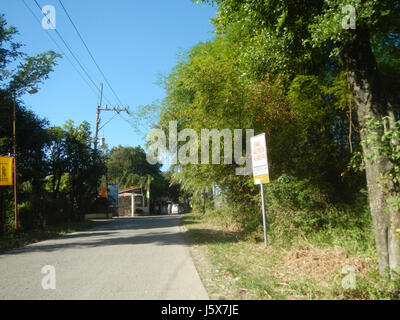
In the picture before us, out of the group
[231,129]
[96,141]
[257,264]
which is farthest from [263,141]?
[96,141]

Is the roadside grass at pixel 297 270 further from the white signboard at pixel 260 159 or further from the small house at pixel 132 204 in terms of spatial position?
the small house at pixel 132 204

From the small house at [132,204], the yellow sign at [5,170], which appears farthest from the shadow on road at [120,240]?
the small house at [132,204]

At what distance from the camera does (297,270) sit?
5105 millimetres

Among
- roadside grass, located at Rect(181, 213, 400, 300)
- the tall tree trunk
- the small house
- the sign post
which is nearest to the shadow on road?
roadside grass, located at Rect(181, 213, 400, 300)

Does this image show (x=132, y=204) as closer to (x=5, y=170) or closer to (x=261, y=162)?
(x=5, y=170)

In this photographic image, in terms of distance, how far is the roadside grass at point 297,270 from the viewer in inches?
152

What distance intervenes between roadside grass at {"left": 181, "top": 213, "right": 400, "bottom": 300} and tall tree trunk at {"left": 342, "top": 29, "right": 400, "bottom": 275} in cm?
45

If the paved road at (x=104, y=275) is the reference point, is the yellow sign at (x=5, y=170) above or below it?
above

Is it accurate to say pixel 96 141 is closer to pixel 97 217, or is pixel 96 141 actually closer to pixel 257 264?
pixel 97 217

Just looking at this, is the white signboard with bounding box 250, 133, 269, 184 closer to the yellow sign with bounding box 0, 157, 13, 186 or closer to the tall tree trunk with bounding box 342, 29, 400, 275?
the tall tree trunk with bounding box 342, 29, 400, 275

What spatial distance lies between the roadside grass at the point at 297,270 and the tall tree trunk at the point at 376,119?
451 mm

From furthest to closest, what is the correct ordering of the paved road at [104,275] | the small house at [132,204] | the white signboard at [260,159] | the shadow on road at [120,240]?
the small house at [132,204]
the shadow on road at [120,240]
the white signboard at [260,159]
the paved road at [104,275]

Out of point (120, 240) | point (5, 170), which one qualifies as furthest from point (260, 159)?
point (5, 170)

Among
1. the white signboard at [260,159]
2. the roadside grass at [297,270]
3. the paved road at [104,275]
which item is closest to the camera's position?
the roadside grass at [297,270]
